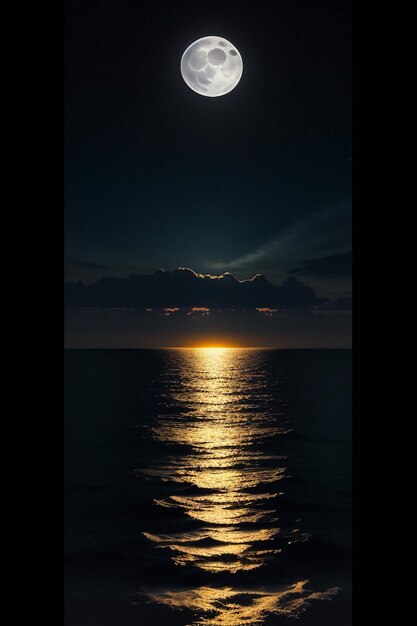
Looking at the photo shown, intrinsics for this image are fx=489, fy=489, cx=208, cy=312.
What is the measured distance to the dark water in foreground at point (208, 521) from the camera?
399 inches

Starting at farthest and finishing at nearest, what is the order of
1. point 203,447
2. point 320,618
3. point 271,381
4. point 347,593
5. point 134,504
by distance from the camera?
point 271,381 → point 203,447 → point 134,504 → point 347,593 → point 320,618

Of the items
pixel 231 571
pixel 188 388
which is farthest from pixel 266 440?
pixel 188 388

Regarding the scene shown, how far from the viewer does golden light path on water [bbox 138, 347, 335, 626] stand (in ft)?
33.3

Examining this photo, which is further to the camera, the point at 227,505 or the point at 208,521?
the point at 227,505

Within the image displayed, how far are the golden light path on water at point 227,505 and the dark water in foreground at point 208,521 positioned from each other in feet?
0.17

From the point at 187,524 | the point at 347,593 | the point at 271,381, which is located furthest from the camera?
the point at 271,381

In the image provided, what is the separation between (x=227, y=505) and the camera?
57.3ft

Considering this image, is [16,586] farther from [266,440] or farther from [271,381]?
[271,381]

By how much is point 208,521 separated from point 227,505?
188cm

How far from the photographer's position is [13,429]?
1.58m

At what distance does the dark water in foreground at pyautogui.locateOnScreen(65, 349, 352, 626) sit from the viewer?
399 inches

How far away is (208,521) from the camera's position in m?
15.7

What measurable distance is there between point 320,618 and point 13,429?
389 inches

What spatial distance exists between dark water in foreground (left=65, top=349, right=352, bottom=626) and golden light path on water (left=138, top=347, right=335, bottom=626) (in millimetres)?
52
